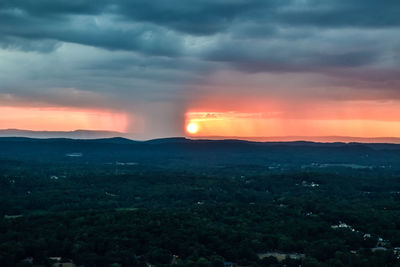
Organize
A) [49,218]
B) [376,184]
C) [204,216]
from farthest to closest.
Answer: [376,184], [204,216], [49,218]

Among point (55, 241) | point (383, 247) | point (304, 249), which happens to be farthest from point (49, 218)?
point (383, 247)

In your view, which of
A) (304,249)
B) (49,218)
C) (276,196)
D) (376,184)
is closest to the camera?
(304,249)

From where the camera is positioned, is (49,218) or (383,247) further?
(49,218)

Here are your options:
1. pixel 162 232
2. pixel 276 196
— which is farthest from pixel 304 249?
pixel 276 196

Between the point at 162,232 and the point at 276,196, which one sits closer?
the point at 162,232

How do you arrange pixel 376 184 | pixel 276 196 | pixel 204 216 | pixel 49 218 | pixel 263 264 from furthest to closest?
pixel 376 184 < pixel 276 196 < pixel 204 216 < pixel 49 218 < pixel 263 264

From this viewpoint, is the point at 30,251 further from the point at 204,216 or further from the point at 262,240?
the point at 204,216

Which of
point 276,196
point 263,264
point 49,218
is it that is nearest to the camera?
point 263,264

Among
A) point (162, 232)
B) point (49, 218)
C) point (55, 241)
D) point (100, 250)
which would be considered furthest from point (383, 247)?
point (49, 218)

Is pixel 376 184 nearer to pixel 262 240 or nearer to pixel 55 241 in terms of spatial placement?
pixel 262 240
